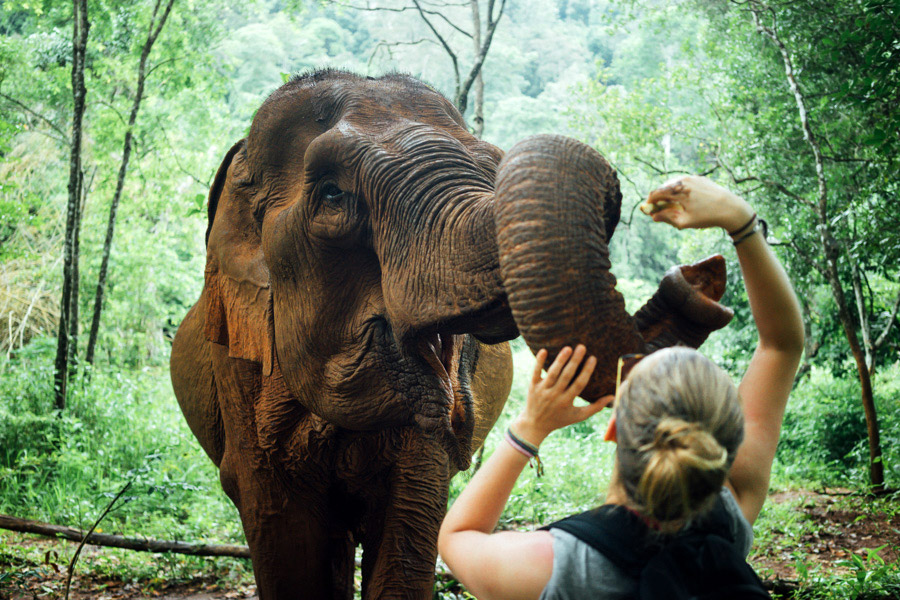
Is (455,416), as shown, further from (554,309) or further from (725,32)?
(725,32)

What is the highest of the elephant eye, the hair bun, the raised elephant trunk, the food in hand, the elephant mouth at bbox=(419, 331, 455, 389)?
the elephant eye

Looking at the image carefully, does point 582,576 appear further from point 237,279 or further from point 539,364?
point 237,279

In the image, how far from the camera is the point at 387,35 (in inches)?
1373

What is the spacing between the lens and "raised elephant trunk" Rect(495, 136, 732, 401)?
66.4 inches

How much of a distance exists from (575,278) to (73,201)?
7.97 metres

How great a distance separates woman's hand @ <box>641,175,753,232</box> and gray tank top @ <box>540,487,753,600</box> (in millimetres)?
674

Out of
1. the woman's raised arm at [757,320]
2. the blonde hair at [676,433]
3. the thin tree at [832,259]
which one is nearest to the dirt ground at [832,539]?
the thin tree at [832,259]

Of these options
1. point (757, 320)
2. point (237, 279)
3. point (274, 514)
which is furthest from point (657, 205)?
point (274, 514)

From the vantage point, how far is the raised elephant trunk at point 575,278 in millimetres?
1687

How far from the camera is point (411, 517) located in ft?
10.4

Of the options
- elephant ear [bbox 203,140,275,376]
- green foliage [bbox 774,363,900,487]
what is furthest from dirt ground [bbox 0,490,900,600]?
elephant ear [bbox 203,140,275,376]

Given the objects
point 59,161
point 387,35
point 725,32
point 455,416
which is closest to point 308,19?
point 387,35

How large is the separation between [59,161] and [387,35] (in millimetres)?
22073

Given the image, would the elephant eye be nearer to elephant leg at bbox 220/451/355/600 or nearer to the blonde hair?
elephant leg at bbox 220/451/355/600
